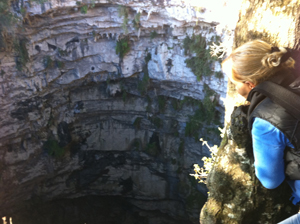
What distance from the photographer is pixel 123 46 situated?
38.1 ft

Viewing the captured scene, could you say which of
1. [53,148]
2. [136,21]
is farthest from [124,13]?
[53,148]

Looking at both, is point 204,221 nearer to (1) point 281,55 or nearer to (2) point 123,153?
(1) point 281,55

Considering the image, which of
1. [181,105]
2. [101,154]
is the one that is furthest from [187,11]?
[101,154]

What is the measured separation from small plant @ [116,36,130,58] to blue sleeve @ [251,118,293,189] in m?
10.8

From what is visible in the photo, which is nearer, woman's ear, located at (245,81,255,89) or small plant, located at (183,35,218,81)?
woman's ear, located at (245,81,255,89)

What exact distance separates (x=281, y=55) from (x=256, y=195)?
1087mm

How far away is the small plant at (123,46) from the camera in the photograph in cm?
1155

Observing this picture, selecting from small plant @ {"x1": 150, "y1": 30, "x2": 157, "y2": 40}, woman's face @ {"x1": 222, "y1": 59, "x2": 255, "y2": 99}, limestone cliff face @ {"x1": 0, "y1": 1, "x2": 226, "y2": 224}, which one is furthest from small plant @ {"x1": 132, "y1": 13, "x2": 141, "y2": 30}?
woman's face @ {"x1": 222, "y1": 59, "x2": 255, "y2": 99}

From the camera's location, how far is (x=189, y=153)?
1282 centimetres

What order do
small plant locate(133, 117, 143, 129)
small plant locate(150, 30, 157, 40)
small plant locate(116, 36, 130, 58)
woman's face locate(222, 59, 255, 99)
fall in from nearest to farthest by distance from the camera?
woman's face locate(222, 59, 255, 99) → small plant locate(150, 30, 157, 40) → small plant locate(116, 36, 130, 58) → small plant locate(133, 117, 143, 129)

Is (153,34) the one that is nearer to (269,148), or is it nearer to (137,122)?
(137,122)

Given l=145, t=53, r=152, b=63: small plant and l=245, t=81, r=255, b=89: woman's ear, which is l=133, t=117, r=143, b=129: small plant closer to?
l=145, t=53, r=152, b=63: small plant

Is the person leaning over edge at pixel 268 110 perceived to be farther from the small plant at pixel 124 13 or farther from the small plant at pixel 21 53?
the small plant at pixel 21 53

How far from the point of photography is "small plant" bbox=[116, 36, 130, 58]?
37.9ft
